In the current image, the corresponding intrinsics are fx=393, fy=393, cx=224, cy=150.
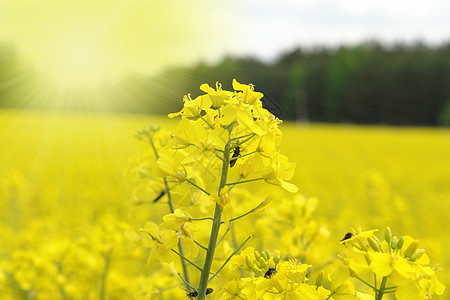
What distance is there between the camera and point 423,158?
16875mm

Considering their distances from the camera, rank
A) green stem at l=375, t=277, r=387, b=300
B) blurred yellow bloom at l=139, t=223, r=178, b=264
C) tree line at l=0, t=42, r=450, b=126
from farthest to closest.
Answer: tree line at l=0, t=42, r=450, b=126 < blurred yellow bloom at l=139, t=223, r=178, b=264 < green stem at l=375, t=277, r=387, b=300

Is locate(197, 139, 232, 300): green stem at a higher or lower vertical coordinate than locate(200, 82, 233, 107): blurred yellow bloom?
lower

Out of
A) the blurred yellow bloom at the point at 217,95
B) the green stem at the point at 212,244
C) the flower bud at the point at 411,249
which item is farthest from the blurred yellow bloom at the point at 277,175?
the flower bud at the point at 411,249

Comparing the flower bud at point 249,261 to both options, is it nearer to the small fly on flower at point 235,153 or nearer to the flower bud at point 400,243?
the small fly on flower at point 235,153

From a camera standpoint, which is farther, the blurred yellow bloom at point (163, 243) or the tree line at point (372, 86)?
the tree line at point (372, 86)

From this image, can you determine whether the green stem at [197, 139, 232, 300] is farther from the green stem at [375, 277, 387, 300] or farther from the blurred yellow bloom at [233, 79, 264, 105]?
the green stem at [375, 277, 387, 300]

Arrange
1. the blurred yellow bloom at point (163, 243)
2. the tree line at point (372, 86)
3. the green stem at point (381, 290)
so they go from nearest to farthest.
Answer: the green stem at point (381, 290) → the blurred yellow bloom at point (163, 243) → the tree line at point (372, 86)

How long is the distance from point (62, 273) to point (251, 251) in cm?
254

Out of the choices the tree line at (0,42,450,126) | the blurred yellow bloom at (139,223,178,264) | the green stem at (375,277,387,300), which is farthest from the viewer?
the tree line at (0,42,450,126)

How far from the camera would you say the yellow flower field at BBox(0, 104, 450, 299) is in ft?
3.90

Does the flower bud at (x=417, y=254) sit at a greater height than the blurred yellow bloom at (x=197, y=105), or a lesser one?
lesser

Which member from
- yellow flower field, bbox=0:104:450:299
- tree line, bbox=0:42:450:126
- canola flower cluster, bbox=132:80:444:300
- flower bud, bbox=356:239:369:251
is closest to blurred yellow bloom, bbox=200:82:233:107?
canola flower cluster, bbox=132:80:444:300

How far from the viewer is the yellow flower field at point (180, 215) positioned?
3.90 feet

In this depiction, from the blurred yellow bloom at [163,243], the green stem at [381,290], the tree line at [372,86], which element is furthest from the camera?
the tree line at [372,86]
